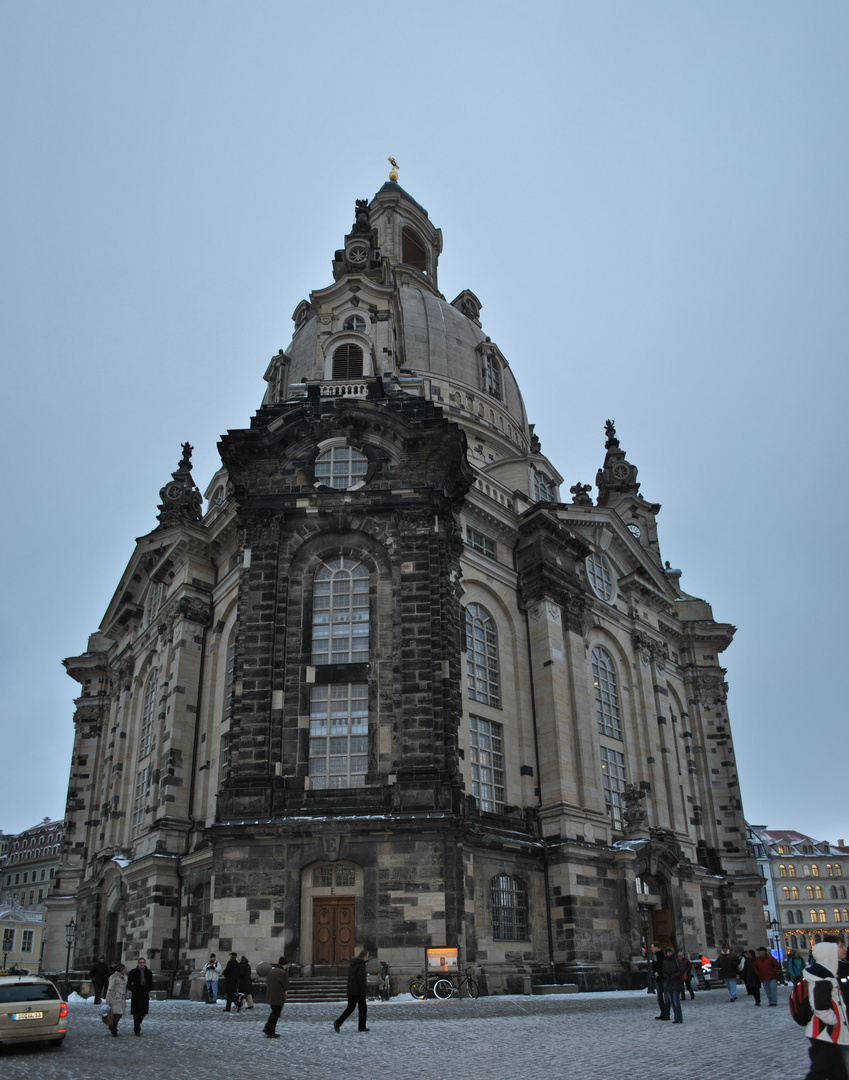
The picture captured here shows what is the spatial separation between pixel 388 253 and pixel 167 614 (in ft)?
128

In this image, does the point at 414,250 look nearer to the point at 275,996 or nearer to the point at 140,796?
the point at 140,796

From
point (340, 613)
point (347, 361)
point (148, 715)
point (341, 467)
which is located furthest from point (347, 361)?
point (148, 715)

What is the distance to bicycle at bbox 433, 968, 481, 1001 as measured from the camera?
26.9 meters

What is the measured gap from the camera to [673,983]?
62.6 ft

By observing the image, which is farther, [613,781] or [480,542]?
[613,781]

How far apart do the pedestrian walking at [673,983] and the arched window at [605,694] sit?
22255 mm

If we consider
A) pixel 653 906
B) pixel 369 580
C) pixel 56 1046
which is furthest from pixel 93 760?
pixel 56 1046

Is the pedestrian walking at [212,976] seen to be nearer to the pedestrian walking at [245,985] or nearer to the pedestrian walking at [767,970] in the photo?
the pedestrian walking at [245,985]

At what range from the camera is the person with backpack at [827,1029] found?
8.37 metres

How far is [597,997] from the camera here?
98.0 feet

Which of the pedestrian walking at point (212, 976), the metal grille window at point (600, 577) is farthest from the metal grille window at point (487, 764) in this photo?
the metal grille window at point (600, 577)

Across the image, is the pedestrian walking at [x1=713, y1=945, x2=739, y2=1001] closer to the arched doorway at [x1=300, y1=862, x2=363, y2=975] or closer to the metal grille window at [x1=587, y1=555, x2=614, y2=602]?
the arched doorway at [x1=300, y1=862, x2=363, y2=975]

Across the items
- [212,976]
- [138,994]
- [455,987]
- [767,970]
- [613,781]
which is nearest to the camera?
[138,994]

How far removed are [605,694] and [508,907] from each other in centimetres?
1349
